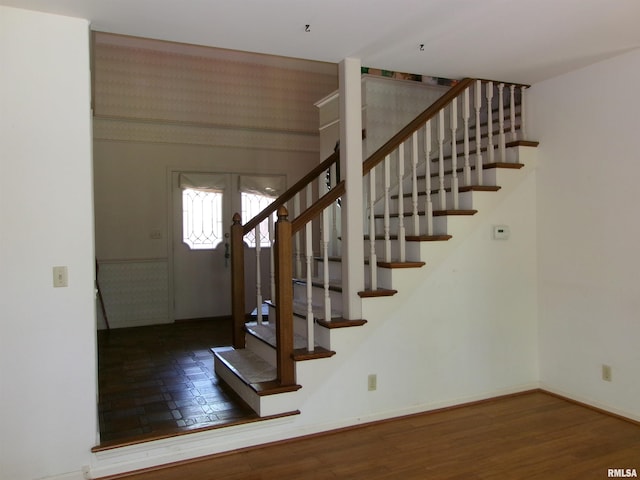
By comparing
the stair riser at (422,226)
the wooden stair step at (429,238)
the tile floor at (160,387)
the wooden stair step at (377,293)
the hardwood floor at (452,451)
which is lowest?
the hardwood floor at (452,451)

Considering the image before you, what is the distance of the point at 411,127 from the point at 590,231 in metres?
1.48

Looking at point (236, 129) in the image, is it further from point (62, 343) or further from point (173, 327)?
point (62, 343)

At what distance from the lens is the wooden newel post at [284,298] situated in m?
3.05

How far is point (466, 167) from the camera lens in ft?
12.2

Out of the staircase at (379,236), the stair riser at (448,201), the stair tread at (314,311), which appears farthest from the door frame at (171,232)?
the stair riser at (448,201)


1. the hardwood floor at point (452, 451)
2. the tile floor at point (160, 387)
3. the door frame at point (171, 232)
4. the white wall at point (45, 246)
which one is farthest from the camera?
the door frame at point (171, 232)

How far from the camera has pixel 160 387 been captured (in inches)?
146

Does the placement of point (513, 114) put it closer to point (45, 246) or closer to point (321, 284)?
point (321, 284)

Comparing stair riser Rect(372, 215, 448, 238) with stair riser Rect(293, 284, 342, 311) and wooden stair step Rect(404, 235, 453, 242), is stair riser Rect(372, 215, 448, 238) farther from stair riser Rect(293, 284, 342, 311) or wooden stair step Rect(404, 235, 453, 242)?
stair riser Rect(293, 284, 342, 311)

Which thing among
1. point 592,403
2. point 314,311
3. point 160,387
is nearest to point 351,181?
point 314,311

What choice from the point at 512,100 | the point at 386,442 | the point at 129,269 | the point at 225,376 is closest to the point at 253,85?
the point at 129,269

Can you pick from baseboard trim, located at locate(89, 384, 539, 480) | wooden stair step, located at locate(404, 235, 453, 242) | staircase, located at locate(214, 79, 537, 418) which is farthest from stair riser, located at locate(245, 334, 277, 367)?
wooden stair step, located at locate(404, 235, 453, 242)

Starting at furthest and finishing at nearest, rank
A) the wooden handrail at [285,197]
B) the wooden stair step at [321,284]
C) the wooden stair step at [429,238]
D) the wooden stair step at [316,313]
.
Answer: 1. the wooden handrail at [285,197]
2. the wooden stair step at [321,284]
3. the wooden stair step at [429,238]
4. the wooden stair step at [316,313]

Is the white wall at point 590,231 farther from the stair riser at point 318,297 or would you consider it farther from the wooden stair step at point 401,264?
the stair riser at point 318,297
